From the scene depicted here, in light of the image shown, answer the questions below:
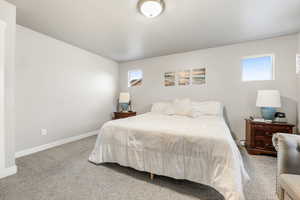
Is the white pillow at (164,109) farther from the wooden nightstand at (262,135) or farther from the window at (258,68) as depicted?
the window at (258,68)

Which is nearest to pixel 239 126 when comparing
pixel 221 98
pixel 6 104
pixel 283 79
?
pixel 221 98

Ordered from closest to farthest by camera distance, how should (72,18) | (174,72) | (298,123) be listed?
(72,18) → (298,123) → (174,72)

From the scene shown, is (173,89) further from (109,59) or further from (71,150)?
(71,150)

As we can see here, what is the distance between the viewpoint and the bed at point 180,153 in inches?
50.7

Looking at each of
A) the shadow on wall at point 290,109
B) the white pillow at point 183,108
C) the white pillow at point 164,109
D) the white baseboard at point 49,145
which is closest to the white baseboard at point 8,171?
the white baseboard at point 49,145

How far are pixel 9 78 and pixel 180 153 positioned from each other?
8.18 ft

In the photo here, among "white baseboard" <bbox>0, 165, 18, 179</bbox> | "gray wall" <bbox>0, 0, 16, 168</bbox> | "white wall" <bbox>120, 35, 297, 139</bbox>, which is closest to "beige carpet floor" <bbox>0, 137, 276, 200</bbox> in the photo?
"white baseboard" <bbox>0, 165, 18, 179</bbox>

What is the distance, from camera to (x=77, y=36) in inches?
109

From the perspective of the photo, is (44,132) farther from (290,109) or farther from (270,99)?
(290,109)

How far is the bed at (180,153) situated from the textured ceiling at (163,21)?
5.63ft

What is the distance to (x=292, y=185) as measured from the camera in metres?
0.97

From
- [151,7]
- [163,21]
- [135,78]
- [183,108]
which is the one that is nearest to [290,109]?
[183,108]

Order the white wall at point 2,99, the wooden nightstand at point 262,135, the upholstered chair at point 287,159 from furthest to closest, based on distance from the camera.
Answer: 1. the wooden nightstand at point 262,135
2. the white wall at point 2,99
3. the upholstered chair at point 287,159

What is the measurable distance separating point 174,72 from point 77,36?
2523 mm
